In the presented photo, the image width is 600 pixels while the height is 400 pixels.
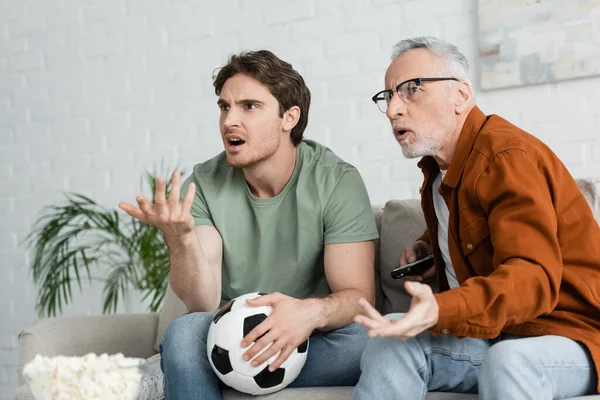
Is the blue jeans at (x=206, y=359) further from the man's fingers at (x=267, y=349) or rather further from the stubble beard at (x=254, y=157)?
the stubble beard at (x=254, y=157)

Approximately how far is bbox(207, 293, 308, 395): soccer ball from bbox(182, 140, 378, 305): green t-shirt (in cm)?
41

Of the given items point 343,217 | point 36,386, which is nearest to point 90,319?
point 343,217

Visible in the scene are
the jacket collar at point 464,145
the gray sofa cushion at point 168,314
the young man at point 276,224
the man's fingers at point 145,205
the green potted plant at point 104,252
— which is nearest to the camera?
Answer: the jacket collar at point 464,145

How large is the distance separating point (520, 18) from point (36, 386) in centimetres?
219

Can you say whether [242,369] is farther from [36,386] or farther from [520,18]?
[520,18]

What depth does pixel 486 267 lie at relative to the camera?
5.49 feet

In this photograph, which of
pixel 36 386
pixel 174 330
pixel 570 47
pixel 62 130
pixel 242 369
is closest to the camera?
pixel 36 386

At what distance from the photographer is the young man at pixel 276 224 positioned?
2004mm

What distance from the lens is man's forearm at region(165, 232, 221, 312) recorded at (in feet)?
6.73

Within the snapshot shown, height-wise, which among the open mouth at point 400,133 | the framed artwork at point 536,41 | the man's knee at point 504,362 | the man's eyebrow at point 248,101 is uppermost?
the framed artwork at point 536,41

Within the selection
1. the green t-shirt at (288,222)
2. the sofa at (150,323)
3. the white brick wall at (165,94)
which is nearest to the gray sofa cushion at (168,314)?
the sofa at (150,323)

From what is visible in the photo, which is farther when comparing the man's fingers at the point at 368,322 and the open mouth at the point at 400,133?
the open mouth at the point at 400,133

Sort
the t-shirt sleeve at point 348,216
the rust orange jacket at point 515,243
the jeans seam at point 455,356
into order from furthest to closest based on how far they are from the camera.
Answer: the t-shirt sleeve at point 348,216 < the jeans seam at point 455,356 < the rust orange jacket at point 515,243

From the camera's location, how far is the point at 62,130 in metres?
3.91
